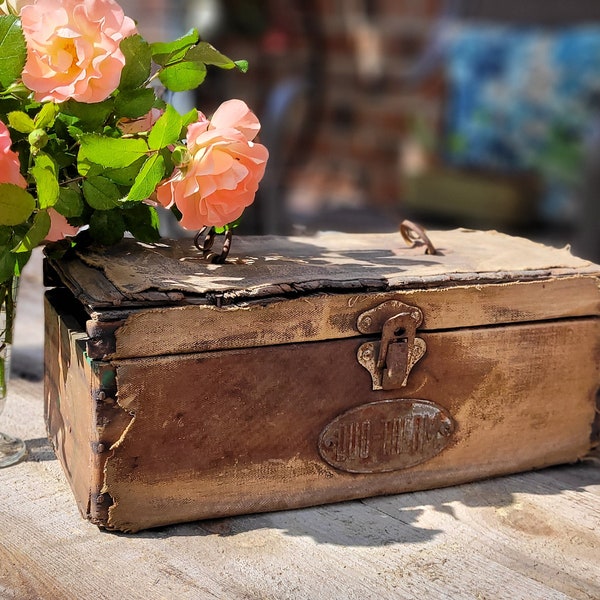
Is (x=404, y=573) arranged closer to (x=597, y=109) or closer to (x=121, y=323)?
(x=121, y=323)

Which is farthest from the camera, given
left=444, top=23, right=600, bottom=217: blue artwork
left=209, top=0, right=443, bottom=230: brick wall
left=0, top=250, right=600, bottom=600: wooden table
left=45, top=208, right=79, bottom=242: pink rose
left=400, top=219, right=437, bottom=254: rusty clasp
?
left=209, top=0, right=443, bottom=230: brick wall

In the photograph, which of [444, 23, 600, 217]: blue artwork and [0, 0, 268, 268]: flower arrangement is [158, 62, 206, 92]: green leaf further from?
[444, 23, 600, 217]: blue artwork

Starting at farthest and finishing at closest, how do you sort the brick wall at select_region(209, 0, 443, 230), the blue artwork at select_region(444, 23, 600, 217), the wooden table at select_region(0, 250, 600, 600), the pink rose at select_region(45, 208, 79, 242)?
the brick wall at select_region(209, 0, 443, 230), the blue artwork at select_region(444, 23, 600, 217), the pink rose at select_region(45, 208, 79, 242), the wooden table at select_region(0, 250, 600, 600)

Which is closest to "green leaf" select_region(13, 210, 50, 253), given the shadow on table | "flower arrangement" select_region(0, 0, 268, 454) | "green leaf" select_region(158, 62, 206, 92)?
"flower arrangement" select_region(0, 0, 268, 454)

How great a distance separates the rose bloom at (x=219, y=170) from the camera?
1019 millimetres

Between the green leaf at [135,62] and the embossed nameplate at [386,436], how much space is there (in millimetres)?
474

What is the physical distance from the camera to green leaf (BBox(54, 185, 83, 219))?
1032 millimetres

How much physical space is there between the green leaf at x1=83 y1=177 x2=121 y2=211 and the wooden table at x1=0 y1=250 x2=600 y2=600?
369 mm

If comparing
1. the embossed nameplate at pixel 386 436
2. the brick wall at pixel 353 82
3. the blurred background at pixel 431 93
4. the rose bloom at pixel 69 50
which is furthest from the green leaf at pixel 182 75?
the brick wall at pixel 353 82

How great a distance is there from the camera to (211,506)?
1070 millimetres

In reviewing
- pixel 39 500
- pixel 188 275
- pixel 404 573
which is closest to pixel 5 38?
pixel 188 275

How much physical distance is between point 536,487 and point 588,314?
0.25 metres

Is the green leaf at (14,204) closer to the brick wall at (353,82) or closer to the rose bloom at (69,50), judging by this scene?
the rose bloom at (69,50)

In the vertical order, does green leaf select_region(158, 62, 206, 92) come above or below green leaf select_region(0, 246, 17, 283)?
above
